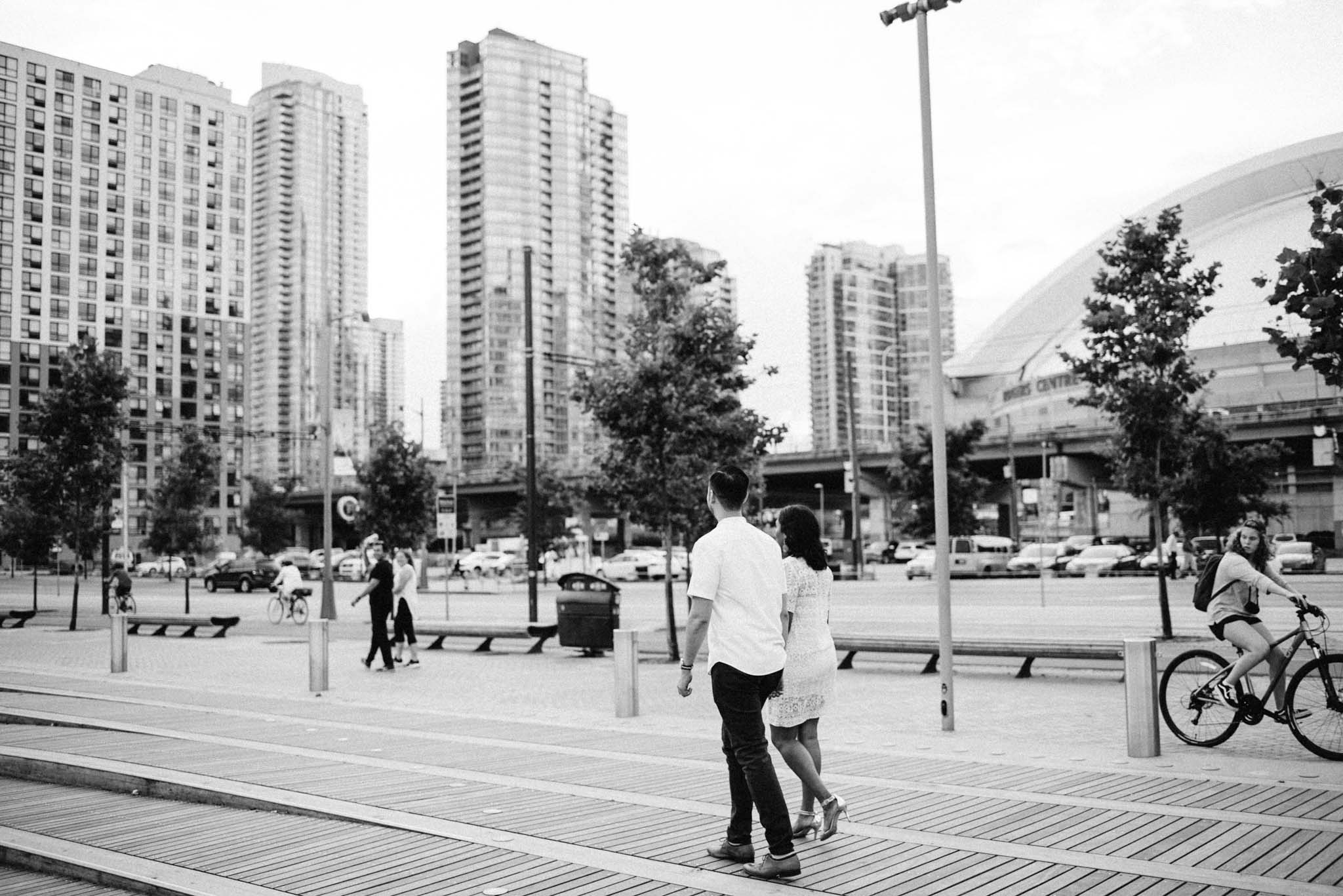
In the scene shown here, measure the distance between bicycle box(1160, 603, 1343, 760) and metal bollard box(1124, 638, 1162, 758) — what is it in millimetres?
569

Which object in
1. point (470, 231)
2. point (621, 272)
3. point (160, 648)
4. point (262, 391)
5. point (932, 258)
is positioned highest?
point (470, 231)

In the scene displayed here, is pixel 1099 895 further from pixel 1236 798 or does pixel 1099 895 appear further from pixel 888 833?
pixel 1236 798

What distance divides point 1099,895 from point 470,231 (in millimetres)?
165588

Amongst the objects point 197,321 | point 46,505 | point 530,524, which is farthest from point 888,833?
point 197,321

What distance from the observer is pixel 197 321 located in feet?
427

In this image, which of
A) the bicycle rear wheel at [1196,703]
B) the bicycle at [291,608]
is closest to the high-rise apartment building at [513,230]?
the bicycle at [291,608]

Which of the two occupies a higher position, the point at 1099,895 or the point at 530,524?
the point at 530,524

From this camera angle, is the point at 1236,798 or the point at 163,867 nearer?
the point at 163,867

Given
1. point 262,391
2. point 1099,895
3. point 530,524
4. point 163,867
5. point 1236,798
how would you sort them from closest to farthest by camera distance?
point 1099,895 < point 163,867 < point 1236,798 < point 530,524 < point 262,391

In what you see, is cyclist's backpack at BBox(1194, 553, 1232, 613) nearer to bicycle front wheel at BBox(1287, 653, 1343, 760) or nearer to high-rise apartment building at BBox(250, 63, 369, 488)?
bicycle front wheel at BBox(1287, 653, 1343, 760)

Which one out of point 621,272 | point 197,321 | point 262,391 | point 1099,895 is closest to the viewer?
point 1099,895

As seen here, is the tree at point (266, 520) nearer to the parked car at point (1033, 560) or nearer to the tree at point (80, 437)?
the parked car at point (1033, 560)

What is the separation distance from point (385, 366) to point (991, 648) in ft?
582

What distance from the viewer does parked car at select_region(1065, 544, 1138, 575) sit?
158 feet
